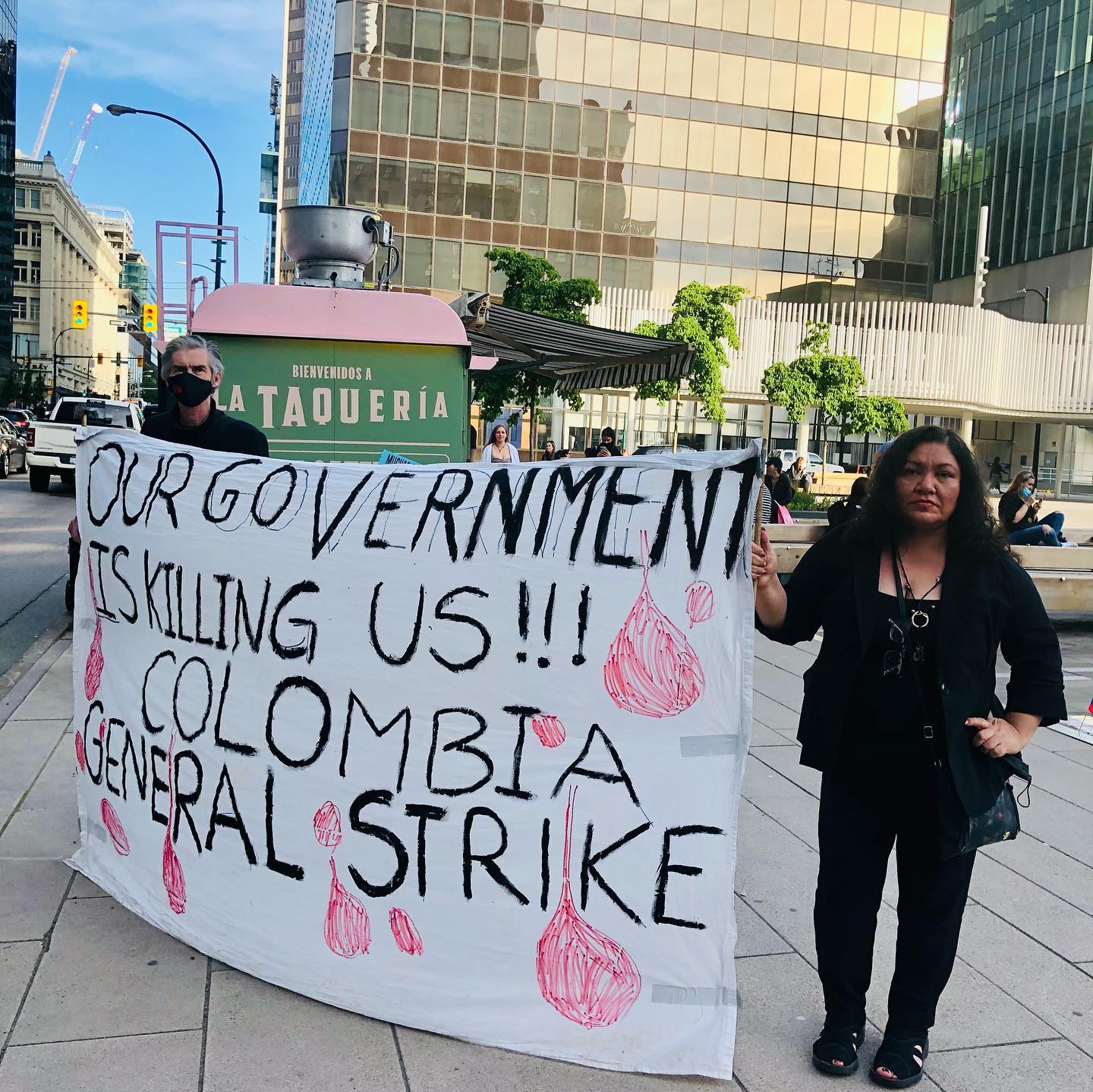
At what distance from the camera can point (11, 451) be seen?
106ft

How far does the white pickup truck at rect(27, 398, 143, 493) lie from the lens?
2358 centimetres

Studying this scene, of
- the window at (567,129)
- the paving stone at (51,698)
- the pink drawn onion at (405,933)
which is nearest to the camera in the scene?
the pink drawn onion at (405,933)

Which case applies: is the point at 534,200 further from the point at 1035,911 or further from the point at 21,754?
the point at 1035,911

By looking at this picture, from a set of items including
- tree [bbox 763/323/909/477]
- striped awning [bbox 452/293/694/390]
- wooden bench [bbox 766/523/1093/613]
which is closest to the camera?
striped awning [bbox 452/293/694/390]

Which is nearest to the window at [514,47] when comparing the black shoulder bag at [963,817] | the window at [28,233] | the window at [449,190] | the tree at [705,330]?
the window at [449,190]

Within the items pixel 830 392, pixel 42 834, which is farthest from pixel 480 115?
pixel 42 834

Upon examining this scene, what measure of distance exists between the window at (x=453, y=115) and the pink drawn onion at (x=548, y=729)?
43920mm

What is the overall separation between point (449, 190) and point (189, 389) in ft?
137

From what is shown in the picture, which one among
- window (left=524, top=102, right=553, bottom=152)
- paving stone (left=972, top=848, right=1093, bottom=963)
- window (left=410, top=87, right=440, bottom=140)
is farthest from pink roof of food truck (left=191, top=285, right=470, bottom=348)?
window (left=524, top=102, right=553, bottom=152)

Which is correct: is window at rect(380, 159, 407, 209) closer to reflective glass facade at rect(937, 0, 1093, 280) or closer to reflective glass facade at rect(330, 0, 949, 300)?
reflective glass facade at rect(330, 0, 949, 300)

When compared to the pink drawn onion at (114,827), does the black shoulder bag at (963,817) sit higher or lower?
higher

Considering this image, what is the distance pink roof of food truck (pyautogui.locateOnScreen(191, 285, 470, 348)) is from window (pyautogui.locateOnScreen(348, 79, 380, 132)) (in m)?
38.0

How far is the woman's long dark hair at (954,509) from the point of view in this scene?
286 centimetres

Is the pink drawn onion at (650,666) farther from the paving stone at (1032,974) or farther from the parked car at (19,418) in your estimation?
the parked car at (19,418)
